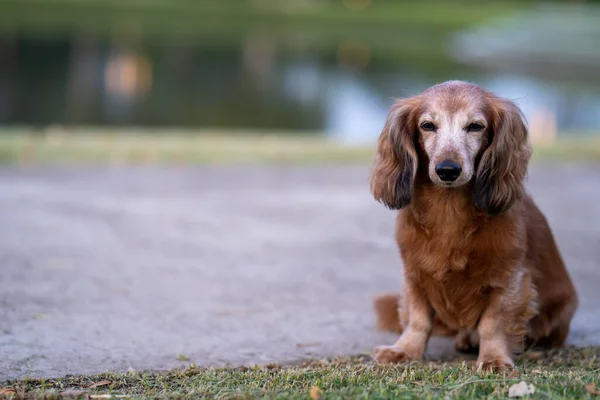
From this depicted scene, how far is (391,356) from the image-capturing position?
4.66 m

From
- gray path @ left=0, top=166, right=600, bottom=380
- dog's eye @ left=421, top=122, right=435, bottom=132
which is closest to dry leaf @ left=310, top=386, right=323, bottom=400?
gray path @ left=0, top=166, right=600, bottom=380

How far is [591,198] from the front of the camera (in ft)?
30.4

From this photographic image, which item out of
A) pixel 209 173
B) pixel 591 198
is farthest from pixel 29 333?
pixel 591 198

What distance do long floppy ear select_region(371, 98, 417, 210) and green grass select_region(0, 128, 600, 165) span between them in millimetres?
6460

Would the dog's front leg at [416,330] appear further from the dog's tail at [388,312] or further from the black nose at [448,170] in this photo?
the black nose at [448,170]

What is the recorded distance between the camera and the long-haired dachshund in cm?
439

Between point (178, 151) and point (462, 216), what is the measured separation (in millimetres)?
7271

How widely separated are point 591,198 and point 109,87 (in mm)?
17630

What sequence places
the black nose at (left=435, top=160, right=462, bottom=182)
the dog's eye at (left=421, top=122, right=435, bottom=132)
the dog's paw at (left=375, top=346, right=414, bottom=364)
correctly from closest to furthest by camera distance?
1. the black nose at (left=435, top=160, right=462, bottom=182)
2. the dog's eye at (left=421, top=122, right=435, bottom=132)
3. the dog's paw at (left=375, top=346, right=414, bottom=364)

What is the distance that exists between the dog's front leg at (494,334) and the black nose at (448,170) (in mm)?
733

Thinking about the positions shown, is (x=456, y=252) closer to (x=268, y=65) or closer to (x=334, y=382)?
(x=334, y=382)

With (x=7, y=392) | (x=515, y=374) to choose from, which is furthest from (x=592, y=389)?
(x=7, y=392)

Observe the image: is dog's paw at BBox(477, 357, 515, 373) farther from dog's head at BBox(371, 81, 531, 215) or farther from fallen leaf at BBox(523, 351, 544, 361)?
dog's head at BBox(371, 81, 531, 215)

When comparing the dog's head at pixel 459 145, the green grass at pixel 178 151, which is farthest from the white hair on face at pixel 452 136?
the green grass at pixel 178 151
